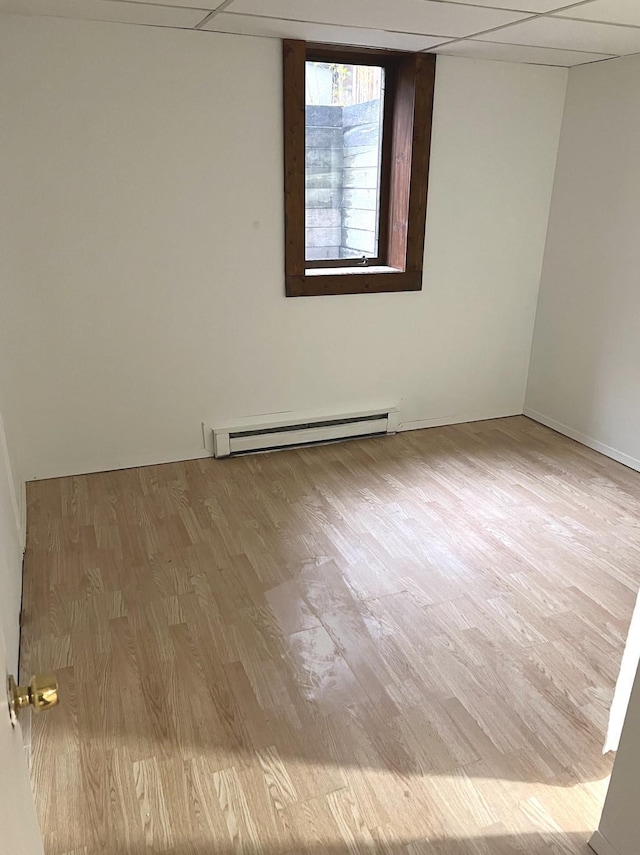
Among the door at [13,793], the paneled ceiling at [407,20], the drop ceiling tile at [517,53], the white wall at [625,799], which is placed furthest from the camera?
the drop ceiling tile at [517,53]

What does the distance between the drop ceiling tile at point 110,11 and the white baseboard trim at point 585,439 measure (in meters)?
3.08

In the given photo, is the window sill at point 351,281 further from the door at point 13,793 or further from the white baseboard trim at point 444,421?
the door at point 13,793

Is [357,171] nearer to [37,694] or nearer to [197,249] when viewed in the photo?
[197,249]

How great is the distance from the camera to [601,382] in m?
3.80

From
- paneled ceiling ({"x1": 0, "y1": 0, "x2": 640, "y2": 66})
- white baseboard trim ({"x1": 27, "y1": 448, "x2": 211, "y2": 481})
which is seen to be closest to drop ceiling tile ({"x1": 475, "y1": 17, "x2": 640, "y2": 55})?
paneled ceiling ({"x1": 0, "y1": 0, "x2": 640, "y2": 66})

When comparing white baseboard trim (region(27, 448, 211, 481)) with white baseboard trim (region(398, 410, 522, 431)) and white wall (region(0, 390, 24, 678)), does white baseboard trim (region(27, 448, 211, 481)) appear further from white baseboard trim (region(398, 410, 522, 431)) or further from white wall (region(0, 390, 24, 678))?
white baseboard trim (region(398, 410, 522, 431))

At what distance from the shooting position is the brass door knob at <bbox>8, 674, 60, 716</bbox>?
2.85ft

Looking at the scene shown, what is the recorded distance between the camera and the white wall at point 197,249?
2.95 metres

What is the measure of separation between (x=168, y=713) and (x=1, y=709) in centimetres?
118

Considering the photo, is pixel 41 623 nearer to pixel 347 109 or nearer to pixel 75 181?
pixel 75 181

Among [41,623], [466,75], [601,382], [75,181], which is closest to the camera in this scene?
[41,623]

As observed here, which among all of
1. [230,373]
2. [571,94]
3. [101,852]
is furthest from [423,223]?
[101,852]

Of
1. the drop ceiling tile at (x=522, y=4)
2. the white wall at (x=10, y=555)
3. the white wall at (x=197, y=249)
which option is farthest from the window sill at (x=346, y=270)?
A: the white wall at (x=10, y=555)

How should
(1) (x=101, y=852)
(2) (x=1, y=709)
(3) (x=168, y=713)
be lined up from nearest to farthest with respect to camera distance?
(2) (x=1, y=709) → (1) (x=101, y=852) → (3) (x=168, y=713)
